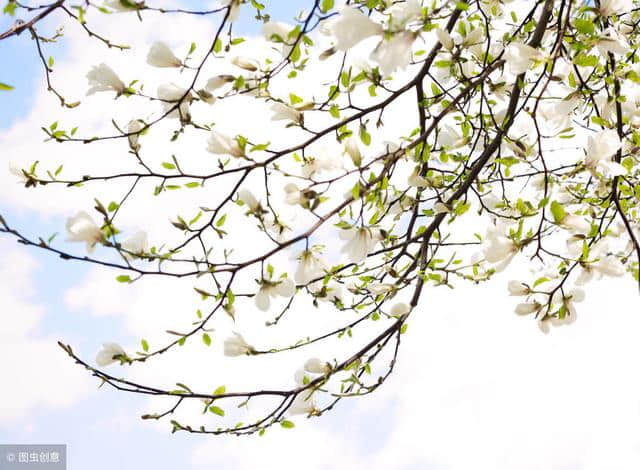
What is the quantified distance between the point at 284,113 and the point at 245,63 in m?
0.14

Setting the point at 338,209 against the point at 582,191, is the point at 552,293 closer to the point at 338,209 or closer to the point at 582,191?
the point at 338,209

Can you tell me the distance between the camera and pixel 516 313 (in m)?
1.68

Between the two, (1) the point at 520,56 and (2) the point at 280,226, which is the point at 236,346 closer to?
(2) the point at 280,226

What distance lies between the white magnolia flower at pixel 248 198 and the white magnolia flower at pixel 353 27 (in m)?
0.36

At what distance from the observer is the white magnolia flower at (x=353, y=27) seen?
3.57ft

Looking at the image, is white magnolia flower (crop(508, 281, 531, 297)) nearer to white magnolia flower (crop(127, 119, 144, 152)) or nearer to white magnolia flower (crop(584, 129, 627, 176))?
white magnolia flower (crop(584, 129, 627, 176))

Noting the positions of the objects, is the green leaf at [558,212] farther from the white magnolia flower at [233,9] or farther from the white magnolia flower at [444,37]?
the white magnolia flower at [233,9]

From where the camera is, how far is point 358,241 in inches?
56.8

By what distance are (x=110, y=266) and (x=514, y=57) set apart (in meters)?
0.88

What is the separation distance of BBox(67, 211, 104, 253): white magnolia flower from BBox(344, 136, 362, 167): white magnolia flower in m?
0.51

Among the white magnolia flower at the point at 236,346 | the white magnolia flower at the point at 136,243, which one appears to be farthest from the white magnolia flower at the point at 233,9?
the white magnolia flower at the point at 236,346

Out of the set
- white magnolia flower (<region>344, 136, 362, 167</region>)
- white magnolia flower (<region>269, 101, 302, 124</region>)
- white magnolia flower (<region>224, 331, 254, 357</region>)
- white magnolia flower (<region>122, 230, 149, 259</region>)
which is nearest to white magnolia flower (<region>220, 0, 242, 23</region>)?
white magnolia flower (<region>269, 101, 302, 124</region>)

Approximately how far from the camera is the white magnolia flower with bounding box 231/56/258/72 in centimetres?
143

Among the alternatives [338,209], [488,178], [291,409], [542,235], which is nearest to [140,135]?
[338,209]
